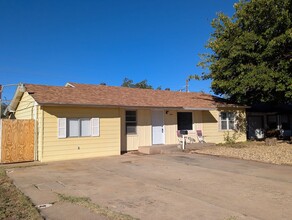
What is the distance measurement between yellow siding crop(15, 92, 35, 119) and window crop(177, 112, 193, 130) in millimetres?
9201

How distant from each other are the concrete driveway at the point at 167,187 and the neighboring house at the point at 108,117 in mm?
1739

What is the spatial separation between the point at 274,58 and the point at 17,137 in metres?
15.5

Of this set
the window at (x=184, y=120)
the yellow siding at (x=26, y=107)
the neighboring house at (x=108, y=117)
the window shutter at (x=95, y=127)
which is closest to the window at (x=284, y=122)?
the neighboring house at (x=108, y=117)

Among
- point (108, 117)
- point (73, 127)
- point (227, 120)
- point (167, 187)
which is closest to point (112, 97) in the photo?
point (108, 117)

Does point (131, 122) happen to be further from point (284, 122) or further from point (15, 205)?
point (284, 122)

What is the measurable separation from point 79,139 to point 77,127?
614 millimetres

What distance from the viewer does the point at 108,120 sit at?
15969 mm

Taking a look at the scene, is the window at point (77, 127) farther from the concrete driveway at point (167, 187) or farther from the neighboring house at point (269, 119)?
the neighboring house at point (269, 119)

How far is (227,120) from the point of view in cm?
2197

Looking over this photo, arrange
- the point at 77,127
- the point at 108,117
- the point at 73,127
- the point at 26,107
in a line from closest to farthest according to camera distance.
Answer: the point at 73,127 < the point at 77,127 < the point at 108,117 < the point at 26,107

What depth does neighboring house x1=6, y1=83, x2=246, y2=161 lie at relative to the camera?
46.2ft

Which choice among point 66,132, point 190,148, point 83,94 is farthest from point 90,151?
point 190,148

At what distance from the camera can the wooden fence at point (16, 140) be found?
1339 cm

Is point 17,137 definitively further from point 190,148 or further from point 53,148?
point 190,148
